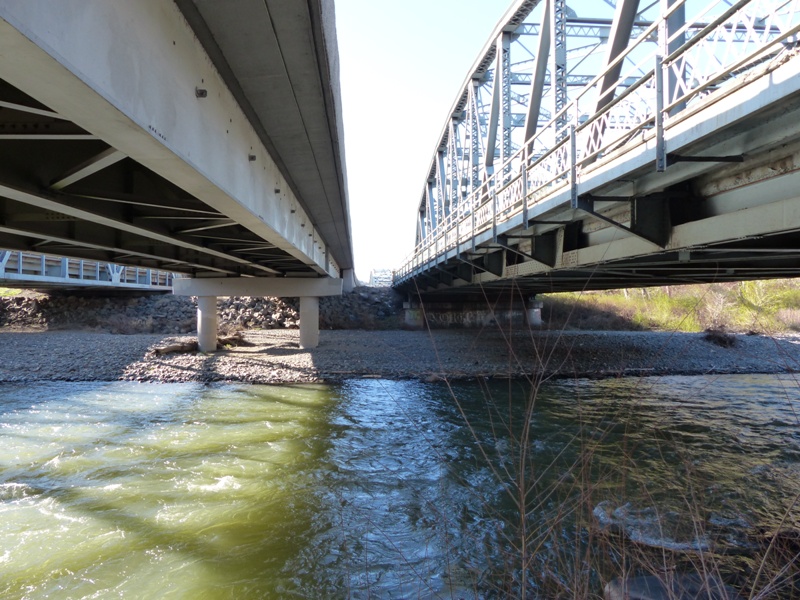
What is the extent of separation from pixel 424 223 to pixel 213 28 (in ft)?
165

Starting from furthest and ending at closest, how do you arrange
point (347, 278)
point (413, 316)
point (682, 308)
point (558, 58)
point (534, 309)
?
point (413, 316), point (347, 278), point (682, 308), point (534, 309), point (558, 58)

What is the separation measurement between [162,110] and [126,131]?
15.4 inches

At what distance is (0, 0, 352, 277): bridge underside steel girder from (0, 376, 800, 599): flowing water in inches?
111

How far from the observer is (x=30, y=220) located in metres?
7.43

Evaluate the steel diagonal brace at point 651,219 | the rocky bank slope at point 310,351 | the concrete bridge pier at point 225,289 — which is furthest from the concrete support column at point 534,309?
the steel diagonal brace at point 651,219

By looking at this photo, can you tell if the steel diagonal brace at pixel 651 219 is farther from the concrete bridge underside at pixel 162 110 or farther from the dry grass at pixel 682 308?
the dry grass at pixel 682 308

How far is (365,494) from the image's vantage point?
654 cm

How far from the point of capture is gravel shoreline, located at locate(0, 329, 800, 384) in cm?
1562

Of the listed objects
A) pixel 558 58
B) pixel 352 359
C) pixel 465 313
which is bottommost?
pixel 352 359

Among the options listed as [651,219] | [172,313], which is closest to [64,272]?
[172,313]

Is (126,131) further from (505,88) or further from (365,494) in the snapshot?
(505,88)

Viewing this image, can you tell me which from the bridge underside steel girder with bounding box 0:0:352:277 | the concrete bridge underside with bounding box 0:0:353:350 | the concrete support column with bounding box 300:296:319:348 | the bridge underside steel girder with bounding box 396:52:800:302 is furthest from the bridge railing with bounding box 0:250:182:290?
the bridge underside steel girder with bounding box 396:52:800:302

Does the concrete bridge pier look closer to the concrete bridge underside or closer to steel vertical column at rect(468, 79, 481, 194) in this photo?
steel vertical column at rect(468, 79, 481, 194)

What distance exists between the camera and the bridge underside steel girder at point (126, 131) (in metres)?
2.72
